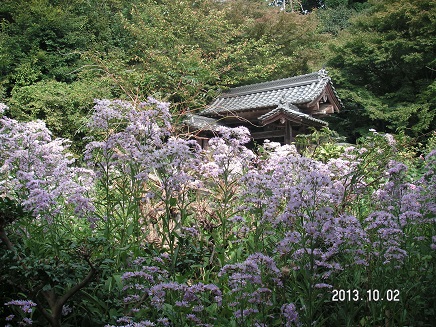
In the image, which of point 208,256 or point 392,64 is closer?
point 208,256

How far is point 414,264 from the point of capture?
271 centimetres

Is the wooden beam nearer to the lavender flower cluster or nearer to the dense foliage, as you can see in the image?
the dense foliage

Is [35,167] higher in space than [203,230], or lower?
higher

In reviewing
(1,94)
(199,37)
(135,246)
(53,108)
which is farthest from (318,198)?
(199,37)

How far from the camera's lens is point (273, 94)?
14109mm

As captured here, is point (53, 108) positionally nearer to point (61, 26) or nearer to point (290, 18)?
point (61, 26)

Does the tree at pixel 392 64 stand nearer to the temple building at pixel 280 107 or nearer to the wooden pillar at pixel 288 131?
the temple building at pixel 280 107

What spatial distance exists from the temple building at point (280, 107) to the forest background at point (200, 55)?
692mm

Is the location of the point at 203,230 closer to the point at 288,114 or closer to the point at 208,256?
the point at 208,256

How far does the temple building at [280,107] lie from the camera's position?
12453mm

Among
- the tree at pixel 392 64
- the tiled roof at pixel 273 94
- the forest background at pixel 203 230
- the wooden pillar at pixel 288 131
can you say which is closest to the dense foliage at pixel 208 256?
the forest background at pixel 203 230

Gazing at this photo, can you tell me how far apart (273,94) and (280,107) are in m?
2.02

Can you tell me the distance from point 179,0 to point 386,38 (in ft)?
26.7

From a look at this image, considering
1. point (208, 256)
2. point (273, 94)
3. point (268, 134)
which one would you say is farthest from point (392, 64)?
point (208, 256)
